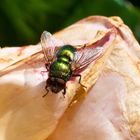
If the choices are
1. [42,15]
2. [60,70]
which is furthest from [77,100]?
[42,15]

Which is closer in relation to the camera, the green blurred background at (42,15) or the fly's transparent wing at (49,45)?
the fly's transparent wing at (49,45)

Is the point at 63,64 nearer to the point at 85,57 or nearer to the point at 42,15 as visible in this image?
the point at 85,57

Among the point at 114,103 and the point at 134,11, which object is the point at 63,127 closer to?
the point at 114,103

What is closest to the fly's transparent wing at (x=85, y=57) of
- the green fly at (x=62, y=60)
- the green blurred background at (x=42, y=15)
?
the green fly at (x=62, y=60)

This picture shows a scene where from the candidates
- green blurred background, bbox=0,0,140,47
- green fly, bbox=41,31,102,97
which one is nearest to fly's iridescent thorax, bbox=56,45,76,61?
green fly, bbox=41,31,102,97

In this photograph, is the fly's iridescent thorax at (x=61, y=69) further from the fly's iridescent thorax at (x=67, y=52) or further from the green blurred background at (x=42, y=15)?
the green blurred background at (x=42, y=15)

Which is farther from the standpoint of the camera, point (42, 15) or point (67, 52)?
point (42, 15)
